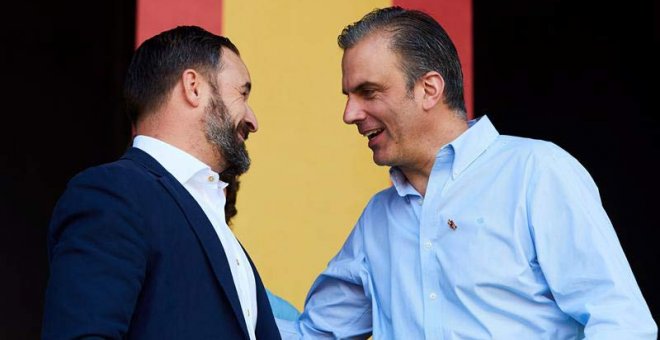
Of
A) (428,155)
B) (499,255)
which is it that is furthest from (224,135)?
(499,255)

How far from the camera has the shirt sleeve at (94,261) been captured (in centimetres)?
158

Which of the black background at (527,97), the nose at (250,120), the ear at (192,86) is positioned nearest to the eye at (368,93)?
the nose at (250,120)

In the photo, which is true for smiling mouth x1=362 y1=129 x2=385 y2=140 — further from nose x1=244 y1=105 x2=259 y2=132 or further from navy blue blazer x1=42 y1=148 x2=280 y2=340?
navy blue blazer x1=42 y1=148 x2=280 y2=340

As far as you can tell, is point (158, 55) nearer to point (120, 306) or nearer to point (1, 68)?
point (120, 306)

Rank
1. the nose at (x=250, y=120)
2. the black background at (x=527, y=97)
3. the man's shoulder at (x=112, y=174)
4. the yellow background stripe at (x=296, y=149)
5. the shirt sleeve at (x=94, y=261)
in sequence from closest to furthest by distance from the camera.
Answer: the shirt sleeve at (x=94, y=261)
the man's shoulder at (x=112, y=174)
the nose at (x=250, y=120)
the yellow background stripe at (x=296, y=149)
the black background at (x=527, y=97)

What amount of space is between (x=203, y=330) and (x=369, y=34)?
844 mm

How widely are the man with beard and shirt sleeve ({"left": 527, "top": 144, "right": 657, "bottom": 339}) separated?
0.56m

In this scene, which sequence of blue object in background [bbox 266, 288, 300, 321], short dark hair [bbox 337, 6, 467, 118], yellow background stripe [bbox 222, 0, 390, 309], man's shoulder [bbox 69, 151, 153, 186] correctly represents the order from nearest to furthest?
man's shoulder [bbox 69, 151, 153, 186], short dark hair [bbox 337, 6, 467, 118], blue object in background [bbox 266, 288, 300, 321], yellow background stripe [bbox 222, 0, 390, 309]

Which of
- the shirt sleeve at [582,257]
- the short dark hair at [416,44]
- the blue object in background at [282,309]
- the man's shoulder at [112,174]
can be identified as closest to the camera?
the man's shoulder at [112,174]

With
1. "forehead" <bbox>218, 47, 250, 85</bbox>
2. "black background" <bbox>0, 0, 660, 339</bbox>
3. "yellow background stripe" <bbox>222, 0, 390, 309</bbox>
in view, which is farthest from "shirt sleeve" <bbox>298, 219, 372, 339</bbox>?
"black background" <bbox>0, 0, 660, 339</bbox>

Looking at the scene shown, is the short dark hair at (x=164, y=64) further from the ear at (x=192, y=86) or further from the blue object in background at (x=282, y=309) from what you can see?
the blue object in background at (x=282, y=309)

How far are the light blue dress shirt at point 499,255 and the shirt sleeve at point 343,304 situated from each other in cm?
5

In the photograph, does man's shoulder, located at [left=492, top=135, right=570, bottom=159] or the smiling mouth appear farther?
the smiling mouth

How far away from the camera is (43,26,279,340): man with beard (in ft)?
5.30
